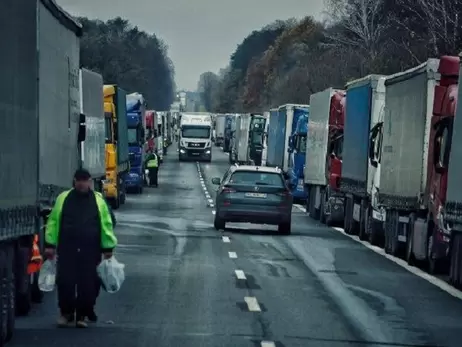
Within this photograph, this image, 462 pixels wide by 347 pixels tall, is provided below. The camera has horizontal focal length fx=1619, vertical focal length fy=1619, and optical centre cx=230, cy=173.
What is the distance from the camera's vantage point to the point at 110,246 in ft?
51.7

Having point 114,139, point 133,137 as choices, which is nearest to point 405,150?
point 114,139

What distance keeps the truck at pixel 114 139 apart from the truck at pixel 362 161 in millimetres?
8107

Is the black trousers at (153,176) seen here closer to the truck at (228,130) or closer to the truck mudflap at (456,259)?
the truck mudflap at (456,259)

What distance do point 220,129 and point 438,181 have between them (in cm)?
12301

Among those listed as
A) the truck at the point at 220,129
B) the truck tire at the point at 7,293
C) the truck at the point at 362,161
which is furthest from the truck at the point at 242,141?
the truck tire at the point at 7,293

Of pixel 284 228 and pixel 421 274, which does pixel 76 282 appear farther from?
pixel 284 228

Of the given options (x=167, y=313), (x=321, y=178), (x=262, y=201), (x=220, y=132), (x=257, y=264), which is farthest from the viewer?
(x=220, y=132)

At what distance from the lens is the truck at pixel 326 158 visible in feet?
130

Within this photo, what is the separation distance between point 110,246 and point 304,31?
144493mm

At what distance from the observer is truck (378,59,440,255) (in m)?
26.2

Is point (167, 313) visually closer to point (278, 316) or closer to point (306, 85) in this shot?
point (278, 316)

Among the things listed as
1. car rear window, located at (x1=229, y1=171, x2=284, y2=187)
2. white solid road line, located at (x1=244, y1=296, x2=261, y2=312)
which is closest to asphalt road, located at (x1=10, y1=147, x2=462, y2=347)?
white solid road line, located at (x1=244, y1=296, x2=261, y2=312)

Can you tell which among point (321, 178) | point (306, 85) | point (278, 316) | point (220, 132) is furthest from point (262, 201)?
point (220, 132)

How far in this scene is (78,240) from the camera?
1564 cm
